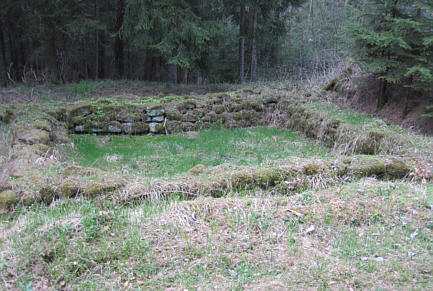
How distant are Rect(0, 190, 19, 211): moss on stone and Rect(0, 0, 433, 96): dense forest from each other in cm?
641

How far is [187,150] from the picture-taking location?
279 inches

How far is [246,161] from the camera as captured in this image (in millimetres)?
6184

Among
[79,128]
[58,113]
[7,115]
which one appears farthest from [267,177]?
[7,115]

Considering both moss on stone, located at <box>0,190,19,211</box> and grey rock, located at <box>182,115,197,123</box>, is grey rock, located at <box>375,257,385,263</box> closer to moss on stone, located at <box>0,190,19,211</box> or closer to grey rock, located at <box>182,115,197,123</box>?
moss on stone, located at <box>0,190,19,211</box>

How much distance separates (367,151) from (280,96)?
443cm

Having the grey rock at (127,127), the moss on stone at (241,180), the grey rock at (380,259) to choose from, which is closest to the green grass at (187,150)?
the grey rock at (127,127)

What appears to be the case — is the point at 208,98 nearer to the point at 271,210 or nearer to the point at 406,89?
the point at 406,89

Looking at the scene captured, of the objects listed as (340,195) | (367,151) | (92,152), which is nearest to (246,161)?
(367,151)

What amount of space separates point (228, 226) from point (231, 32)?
17.0 metres

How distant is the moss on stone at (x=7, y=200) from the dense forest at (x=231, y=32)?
6.41m

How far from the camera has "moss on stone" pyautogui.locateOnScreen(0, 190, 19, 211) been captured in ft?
11.1

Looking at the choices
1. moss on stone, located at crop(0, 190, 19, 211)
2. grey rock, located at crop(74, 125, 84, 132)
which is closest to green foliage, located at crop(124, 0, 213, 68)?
grey rock, located at crop(74, 125, 84, 132)

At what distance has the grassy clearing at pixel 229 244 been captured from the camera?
2.68 m

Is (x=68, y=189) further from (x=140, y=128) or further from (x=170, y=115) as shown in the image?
(x=170, y=115)
